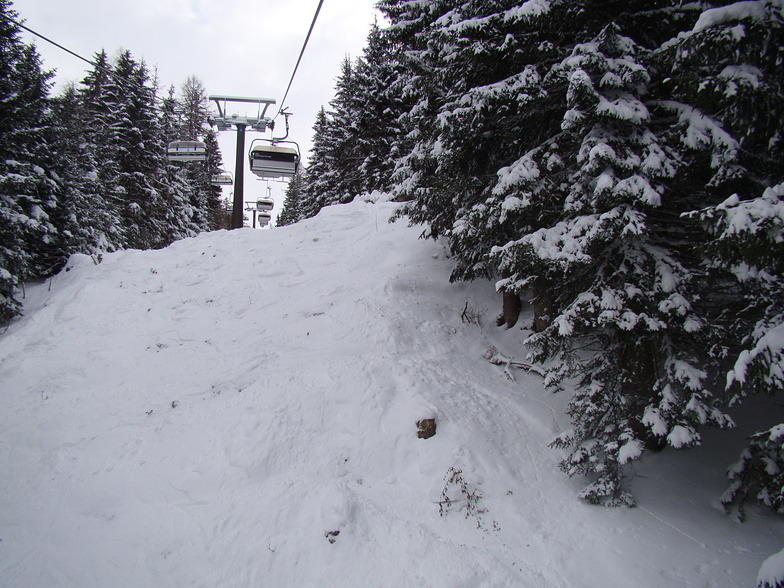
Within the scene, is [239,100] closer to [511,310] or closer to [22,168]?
[22,168]

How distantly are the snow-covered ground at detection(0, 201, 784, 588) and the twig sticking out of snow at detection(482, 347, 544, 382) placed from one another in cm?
13

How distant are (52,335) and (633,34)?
1190cm

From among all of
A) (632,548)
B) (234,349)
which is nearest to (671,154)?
(632,548)

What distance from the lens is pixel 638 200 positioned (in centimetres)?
417

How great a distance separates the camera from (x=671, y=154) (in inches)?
167

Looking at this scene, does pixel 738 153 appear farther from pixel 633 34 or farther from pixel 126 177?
pixel 126 177

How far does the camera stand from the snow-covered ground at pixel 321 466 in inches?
149

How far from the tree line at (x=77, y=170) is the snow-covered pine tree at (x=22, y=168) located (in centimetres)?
3

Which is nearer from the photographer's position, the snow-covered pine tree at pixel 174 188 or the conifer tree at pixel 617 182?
the conifer tree at pixel 617 182

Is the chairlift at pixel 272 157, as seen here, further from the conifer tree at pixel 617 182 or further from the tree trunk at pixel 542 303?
the tree trunk at pixel 542 303

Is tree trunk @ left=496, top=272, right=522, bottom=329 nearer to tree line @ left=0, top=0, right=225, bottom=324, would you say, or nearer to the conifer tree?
the conifer tree

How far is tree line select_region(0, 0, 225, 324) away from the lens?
10.4 m

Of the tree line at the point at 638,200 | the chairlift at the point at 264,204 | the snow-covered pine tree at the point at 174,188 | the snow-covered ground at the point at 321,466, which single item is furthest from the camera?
the chairlift at the point at 264,204

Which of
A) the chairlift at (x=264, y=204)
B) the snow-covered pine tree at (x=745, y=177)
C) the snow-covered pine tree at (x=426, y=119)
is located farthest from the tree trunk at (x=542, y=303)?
the chairlift at (x=264, y=204)
